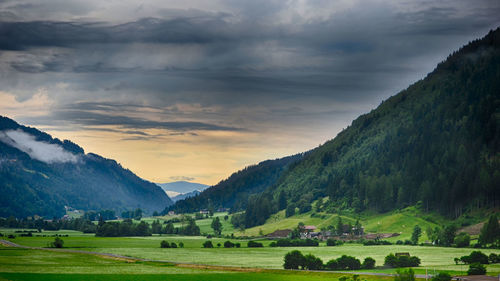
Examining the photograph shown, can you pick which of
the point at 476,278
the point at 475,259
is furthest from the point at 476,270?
the point at 475,259

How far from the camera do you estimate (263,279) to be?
13925 centimetres

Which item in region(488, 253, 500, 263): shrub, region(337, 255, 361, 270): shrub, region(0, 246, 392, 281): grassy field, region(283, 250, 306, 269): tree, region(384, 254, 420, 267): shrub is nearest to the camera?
region(0, 246, 392, 281): grassy field

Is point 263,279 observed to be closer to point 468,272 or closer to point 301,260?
point 301,260

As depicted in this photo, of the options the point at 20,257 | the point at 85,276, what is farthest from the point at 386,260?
the point at 20,257

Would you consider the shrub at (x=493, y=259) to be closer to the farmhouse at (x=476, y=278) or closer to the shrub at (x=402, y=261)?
the shrub at (x=402, y=261)

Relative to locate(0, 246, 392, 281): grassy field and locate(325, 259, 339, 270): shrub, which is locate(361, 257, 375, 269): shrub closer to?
locate(325, 259, 339, 270): shrub

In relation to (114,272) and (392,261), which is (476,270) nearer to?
(392,261)

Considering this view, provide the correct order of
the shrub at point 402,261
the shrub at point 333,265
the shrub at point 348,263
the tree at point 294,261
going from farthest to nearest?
1. the shrub at point 402,261
2. the tree at point 294,261
3. the shrub at point 348,263
4. the shrub at point 333,265

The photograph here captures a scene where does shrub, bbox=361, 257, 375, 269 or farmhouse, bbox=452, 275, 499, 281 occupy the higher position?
shrub, bbox=361, 257, 375, 269

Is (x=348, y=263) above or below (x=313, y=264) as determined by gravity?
above

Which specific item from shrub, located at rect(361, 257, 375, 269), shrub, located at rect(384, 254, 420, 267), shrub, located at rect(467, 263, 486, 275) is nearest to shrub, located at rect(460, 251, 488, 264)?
shrub, located at rect(384, 254, 420, 267)

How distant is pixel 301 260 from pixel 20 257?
82488mm

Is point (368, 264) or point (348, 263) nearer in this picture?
point (348, 263)

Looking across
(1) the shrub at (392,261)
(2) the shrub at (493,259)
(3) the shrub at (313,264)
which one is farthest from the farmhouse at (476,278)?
(3) the shrub at (313,264)
